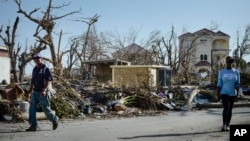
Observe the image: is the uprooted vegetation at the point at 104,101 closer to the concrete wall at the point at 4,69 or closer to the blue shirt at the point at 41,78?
the blue shirt at the point at 41,78

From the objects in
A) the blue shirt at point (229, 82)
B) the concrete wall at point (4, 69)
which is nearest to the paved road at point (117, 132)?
the blue shirt at point (229, 82)

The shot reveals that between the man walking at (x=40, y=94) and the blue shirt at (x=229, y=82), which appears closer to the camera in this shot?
the man walking at (x=40, y=94)

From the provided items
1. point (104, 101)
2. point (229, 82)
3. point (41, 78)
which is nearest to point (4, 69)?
point (104, 101)

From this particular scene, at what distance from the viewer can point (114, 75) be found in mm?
23469

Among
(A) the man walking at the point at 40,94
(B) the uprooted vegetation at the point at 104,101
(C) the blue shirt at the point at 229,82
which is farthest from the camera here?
(B) the uprooted vegetation at the point at 104,101

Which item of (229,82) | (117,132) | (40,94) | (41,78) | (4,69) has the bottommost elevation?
(117,132)

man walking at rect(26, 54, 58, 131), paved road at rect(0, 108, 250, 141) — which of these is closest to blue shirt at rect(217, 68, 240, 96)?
paved road at rect(0, 108, 250, 141)

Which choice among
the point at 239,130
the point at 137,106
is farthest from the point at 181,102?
the point at 239,130

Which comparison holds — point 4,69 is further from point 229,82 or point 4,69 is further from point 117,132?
point 229,82

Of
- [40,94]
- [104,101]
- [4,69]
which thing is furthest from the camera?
[4,69]

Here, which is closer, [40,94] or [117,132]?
[117,132]

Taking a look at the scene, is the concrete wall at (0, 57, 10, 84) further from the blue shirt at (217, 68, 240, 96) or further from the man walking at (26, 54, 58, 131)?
the blue shirt at (217, 68, 240, 96)

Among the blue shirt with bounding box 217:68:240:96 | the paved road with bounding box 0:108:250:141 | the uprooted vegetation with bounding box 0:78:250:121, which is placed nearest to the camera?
the paved road with bounding box 0:108:250:141

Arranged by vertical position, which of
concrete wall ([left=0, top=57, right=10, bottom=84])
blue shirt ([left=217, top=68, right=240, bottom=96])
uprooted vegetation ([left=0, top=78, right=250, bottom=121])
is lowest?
uprooted vegetation ([left=0, top=78, right=250, bottom=121])
